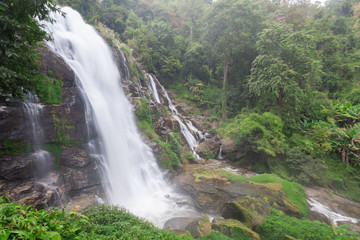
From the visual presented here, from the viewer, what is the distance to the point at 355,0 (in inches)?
989

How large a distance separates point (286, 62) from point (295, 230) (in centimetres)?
1217

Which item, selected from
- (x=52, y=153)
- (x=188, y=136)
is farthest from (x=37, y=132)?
(x=188, y=136)

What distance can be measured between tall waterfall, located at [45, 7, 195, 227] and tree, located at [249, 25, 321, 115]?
34.2ft

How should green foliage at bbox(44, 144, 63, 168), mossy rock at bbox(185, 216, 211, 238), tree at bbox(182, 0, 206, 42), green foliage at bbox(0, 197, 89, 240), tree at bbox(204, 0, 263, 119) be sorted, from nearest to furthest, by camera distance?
1. green foliage at bbox(0, 197, 89, 240)
2. mossy rock at bbox(185, 216, 211, 238)
3. green foliage at bbox(44, 144, 63, 168)
4. tree at bbox(204, 0, 263, 119)
5. tree at bbox(182, 0, 206, 42)

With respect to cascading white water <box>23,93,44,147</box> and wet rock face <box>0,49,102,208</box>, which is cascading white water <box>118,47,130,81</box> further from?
cascading white water <box>23,93,44,147</box>

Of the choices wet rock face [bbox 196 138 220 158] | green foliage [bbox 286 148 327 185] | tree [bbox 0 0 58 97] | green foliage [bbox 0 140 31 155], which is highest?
tree [bbox 0 0 58 97]

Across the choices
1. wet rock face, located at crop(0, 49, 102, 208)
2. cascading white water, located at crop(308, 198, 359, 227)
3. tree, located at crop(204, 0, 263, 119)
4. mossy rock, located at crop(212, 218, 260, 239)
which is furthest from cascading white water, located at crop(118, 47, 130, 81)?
cascading white water, located at crop(308, 198, 359, 227)

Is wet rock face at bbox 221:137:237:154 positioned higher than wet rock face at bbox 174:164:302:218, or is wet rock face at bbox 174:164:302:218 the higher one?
wet rock face at bbox 221:137:237:154

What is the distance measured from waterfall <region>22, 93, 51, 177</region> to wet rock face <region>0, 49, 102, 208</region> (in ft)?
0.13

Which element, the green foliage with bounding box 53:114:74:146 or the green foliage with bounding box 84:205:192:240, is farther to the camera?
the green foliage with bounding box 53:114:74:146

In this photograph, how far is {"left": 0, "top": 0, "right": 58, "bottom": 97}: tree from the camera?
4.00 m

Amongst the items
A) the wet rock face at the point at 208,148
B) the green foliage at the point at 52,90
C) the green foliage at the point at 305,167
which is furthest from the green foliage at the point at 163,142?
the green foliage at the point at 305,167

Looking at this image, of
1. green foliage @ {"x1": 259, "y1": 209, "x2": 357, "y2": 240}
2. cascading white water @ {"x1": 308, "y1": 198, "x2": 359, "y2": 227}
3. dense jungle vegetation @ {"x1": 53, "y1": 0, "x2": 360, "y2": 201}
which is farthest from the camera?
dense jungle vegetation @ {"x1": 53, "y1": 0, "x2": 360, "y2": 201}

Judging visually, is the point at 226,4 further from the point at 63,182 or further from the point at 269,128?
the point at 63,182
